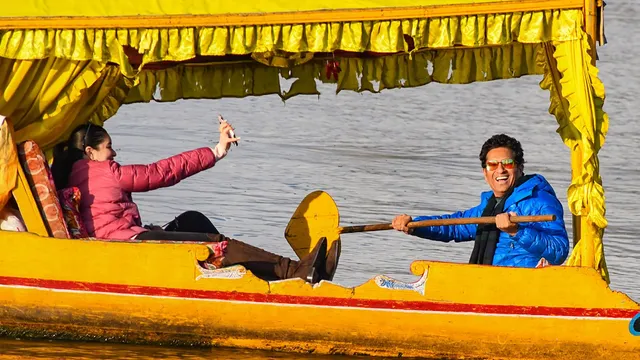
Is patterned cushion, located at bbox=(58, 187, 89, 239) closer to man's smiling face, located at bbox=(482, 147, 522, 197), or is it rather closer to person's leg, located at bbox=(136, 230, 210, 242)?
person's leg, located at bbox=(136, 230, 210, 242)

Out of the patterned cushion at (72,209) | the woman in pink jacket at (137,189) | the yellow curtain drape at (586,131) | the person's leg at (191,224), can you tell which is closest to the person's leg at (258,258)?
the woman in pink jacket at (137,189)

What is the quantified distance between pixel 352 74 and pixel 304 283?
321cm

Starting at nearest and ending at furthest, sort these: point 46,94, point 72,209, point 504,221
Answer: point 504,221, point 72,209, point 46,94

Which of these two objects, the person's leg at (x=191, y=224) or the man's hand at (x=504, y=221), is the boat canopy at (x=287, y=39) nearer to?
the man's hand at (x=504, y=221)

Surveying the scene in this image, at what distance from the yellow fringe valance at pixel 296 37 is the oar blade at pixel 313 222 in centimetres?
181

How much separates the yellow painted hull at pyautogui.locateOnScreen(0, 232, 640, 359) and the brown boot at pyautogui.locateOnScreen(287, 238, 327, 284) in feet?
1.57

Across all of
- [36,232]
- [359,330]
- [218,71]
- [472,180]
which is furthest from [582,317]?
[472,180]

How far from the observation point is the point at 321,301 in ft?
30.6

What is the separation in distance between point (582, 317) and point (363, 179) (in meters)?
7.39

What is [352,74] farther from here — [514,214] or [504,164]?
[514,214]

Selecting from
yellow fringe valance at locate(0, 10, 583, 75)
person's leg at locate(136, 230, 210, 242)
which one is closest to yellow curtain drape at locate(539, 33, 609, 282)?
yellow fringe valance at locate(0, 10, 583, 75)

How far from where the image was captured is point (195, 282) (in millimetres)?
9398

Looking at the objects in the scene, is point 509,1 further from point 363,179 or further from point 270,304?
point 363,179

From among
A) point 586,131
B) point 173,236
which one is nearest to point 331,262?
point 173,236
